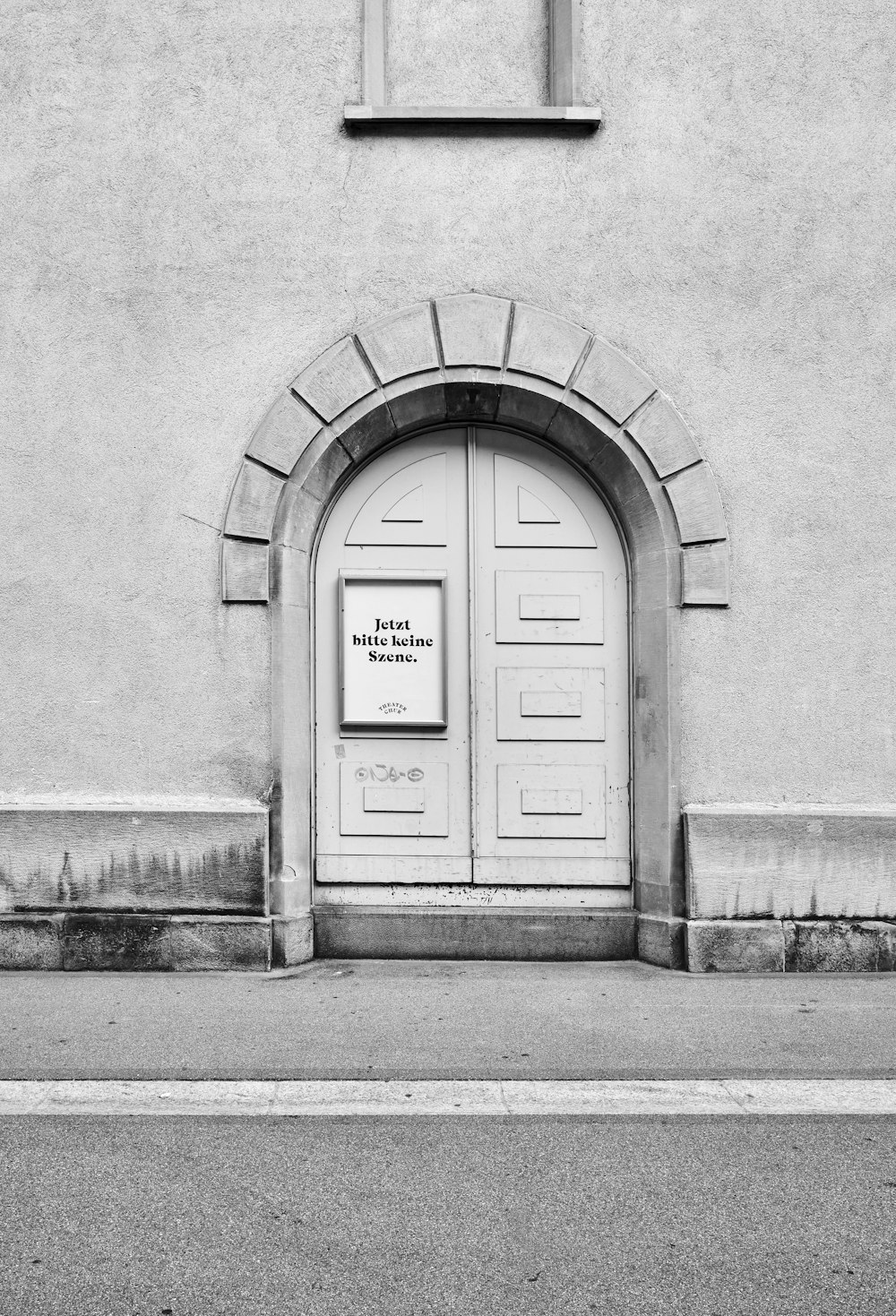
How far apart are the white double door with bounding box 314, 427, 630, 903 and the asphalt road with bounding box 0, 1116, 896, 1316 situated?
2.38 metres

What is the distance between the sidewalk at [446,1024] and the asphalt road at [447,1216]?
20.7 inches

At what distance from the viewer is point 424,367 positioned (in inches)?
237

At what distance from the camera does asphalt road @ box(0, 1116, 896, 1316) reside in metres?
2.75

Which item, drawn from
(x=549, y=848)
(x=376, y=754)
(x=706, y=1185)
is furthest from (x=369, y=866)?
(x=706, y=1185)

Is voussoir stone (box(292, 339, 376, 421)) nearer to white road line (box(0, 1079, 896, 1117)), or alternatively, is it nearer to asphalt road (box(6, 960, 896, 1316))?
asphalt road (box(6, 960, 896, 1316))

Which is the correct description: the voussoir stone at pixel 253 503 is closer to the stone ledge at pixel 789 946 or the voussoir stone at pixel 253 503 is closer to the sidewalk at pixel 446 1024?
the sidewalk at pixel 446 1024

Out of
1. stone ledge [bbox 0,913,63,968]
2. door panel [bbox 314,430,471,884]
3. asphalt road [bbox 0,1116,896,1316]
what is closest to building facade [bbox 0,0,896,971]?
door panel [bbox 314,430,471,884]

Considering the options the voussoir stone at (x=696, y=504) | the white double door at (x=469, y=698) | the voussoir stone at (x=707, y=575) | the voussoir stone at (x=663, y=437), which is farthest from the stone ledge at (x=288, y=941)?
the voussoir stone at (x=663, y=437)

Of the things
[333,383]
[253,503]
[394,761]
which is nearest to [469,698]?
[394,761]

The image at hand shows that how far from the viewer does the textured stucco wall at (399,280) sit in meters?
6.00

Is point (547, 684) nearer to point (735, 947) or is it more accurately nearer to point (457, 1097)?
point (735, 947)

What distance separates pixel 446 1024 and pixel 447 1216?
5.72 feet

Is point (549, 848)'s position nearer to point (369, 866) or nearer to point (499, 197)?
point (369, 866)

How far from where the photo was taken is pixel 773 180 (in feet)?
19.9
